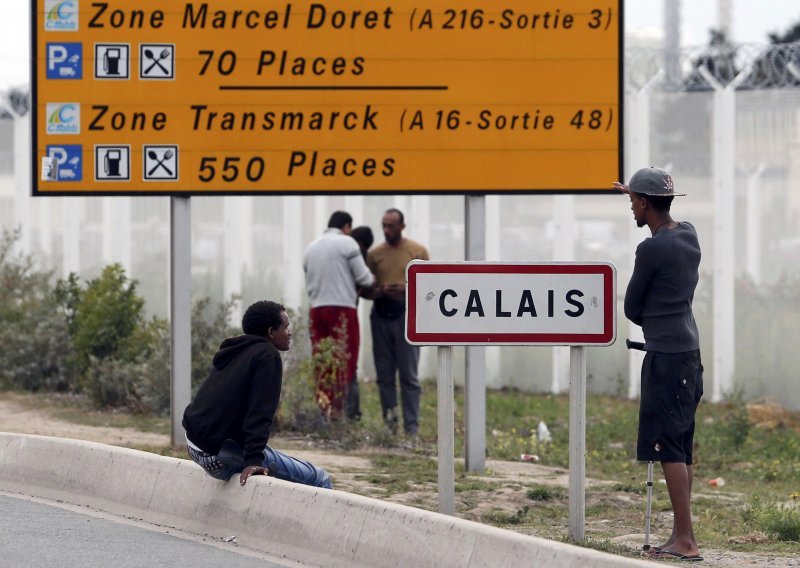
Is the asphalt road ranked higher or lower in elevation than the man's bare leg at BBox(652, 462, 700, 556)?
lower

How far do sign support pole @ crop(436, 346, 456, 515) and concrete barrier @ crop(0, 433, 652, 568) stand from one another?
Answer: 0.38 meters

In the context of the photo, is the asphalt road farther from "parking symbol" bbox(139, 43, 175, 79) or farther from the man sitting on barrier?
"parking symbol" bbox(139, 43, 175, 79)

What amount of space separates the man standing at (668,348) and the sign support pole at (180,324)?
14.9 feet

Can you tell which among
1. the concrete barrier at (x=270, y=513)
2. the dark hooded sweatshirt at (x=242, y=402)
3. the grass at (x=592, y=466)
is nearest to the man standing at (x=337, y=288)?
the grass at (x=592, y=466)

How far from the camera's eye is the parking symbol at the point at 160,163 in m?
11.1

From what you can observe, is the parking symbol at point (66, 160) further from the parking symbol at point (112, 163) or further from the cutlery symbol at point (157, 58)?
the cutlery symbol at point (157, 58)

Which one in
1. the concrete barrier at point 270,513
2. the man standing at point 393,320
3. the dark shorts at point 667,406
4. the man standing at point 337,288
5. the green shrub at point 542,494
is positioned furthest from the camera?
the man standing at point 393,320

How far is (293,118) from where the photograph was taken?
11133mm

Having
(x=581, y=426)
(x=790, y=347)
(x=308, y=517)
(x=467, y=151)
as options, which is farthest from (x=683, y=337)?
(x=790, y=347)

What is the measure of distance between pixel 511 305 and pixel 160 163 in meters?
3.93

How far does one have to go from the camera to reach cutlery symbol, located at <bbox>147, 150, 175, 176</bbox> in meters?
11.1

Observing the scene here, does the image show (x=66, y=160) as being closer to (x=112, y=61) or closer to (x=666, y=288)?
(x=112, y=61)

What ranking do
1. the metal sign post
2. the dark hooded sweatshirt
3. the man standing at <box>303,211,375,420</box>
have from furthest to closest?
the man standing at <box>303,211,375,420</box> → the dark hooded sweatshirt → the metal sign post

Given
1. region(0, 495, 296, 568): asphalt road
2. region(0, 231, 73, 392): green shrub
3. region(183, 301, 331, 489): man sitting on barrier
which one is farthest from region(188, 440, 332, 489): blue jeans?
region(0, 231, 73, 392): green shrub
